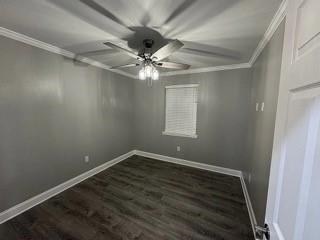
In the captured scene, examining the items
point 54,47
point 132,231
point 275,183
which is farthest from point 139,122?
point 275,183

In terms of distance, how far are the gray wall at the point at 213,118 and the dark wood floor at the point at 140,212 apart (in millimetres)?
568

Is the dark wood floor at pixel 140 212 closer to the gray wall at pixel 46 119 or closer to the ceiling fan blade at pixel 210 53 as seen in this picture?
the gray wall at pixel 46 119

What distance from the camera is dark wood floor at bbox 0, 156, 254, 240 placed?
173 centimetres

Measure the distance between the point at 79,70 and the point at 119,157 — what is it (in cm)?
228

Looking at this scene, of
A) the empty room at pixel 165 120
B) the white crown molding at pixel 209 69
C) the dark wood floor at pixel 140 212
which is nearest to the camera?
the empty room at pixel 165 120

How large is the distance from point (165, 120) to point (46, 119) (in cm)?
253

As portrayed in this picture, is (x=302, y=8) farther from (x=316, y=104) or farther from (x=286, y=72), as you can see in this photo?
(x=316, y=104)

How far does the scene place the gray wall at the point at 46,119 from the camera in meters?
1.88

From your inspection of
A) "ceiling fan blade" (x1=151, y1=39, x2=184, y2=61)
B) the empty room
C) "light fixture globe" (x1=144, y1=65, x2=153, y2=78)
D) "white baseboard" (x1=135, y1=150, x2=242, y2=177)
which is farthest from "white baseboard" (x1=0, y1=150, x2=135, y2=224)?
"ceiling fan blade" (x1=151, y1=39, x2=184, y2=61)

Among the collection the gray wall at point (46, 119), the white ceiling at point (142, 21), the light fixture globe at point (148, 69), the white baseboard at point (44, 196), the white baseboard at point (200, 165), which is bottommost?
the white baseboard at point (44, 196)

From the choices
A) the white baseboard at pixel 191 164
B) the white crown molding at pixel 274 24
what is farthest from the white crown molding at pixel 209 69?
the white baseboard at pixel 191 164

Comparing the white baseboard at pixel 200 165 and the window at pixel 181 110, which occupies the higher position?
the window at pixel 181 110

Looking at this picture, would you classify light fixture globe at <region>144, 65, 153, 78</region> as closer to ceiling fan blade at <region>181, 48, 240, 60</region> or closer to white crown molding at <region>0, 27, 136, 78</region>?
ceiling fan blade at <region>181, 48, 240, 60</region>

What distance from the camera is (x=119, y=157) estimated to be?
3.81 meters
